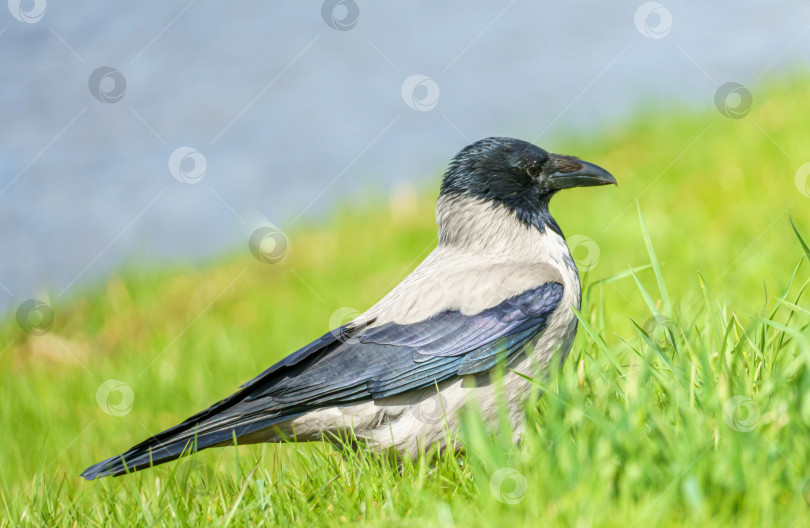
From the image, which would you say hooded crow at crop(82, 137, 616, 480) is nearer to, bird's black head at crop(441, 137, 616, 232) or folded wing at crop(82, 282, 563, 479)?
folded wing at crop(82, 282, 563, 479)

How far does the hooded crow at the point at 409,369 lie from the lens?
3641 mm

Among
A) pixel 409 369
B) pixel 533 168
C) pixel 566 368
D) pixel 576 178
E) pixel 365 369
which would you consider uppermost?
pixel 533 168

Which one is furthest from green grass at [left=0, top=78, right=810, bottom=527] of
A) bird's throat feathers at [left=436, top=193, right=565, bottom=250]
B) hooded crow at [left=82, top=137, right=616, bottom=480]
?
bird's throat feathers at [left=436, top=193, right=565, bottom=250]

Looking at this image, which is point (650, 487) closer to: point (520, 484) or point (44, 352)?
point (520, 484)

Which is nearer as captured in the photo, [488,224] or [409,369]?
[409,369]

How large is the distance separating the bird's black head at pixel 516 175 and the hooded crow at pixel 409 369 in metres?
0.33

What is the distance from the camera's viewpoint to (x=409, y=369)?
3648 millimetres

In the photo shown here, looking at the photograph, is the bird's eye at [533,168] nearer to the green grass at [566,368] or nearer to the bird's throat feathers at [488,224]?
the bird's throat feathers at [488,224]

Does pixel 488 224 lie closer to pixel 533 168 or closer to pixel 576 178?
pixel 533 168

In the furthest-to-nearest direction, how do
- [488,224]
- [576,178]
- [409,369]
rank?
1. [576,178]
2. [488,224]
3. [409,369]

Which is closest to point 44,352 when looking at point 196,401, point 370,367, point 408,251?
point 196,401

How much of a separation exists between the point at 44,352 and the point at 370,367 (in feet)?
18.4

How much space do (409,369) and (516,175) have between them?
1.17m

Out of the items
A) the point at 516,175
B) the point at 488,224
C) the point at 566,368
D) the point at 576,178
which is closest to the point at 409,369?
the point at 566,368
